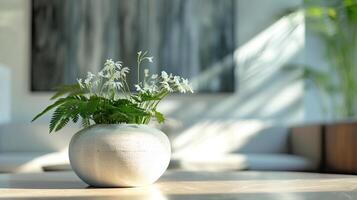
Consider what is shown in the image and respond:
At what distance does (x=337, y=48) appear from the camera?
462 centimetres

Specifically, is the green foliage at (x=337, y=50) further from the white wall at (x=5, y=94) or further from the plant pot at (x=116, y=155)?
the plant pot at (x=116, y=155)

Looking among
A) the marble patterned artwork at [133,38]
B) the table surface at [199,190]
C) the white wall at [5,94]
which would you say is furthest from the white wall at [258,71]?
the table surface at [199,190]

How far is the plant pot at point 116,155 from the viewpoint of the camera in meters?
1.50

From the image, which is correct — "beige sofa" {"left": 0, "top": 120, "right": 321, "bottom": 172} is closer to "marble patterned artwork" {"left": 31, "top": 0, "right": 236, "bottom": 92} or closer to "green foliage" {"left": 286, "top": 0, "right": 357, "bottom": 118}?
"marble patterned artwork" {"left": 31, "top": 0, "right": 236, "bottom": 92}

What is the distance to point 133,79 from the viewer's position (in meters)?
4.34

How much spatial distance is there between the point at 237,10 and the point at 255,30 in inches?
8.7

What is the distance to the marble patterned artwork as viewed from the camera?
434 cm

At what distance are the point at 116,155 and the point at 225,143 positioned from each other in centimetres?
260

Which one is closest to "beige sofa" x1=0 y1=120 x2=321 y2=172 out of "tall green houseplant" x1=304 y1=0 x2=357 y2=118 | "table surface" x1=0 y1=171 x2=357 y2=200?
"tall green houseplant" x1=304 y1=0 x2=357 y2=118

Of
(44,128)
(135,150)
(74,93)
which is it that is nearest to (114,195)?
(135,150)

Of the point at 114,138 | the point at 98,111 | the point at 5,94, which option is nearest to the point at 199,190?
the point at 114,138

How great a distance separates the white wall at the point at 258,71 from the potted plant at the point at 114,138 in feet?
9.07

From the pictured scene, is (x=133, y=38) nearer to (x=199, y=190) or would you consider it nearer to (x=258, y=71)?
(x=258, y=71)

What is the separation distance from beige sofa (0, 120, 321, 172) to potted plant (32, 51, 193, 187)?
194 centimetres
